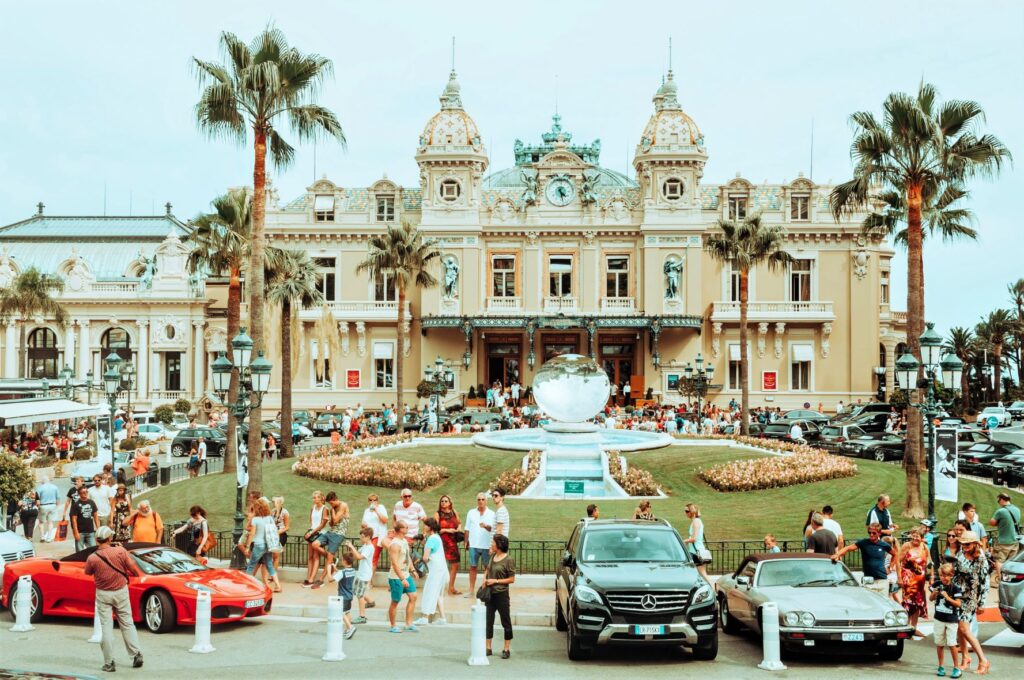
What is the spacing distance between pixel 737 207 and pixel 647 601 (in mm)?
49317

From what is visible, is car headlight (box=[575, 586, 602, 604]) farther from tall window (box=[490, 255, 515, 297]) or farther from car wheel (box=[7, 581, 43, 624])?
tall window (box=[490, 255, 515, 297])

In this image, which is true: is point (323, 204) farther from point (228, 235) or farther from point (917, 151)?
point (917, 151)

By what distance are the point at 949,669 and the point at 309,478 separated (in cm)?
1987

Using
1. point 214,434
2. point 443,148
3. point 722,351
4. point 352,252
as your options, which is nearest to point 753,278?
point 722,351

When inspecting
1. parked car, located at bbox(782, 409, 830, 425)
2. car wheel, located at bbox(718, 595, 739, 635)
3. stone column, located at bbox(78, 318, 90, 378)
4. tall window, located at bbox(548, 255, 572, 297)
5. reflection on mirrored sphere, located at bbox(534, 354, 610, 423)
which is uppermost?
tall window, located at bbox(548, 255, 572, 297)

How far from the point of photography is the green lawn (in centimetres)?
2197

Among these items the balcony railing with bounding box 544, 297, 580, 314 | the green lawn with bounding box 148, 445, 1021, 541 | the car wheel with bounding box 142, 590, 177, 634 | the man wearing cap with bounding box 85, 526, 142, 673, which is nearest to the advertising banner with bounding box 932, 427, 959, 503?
the green lawn with bounding box 148, 445, 1021, 541

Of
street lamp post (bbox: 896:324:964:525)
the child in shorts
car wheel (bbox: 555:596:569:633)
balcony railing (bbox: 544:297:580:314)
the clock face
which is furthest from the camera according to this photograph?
the clock face

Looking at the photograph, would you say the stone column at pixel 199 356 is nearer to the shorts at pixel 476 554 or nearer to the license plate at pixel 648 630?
the shorts at pixel 476 554

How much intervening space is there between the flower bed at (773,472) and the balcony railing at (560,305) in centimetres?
2939

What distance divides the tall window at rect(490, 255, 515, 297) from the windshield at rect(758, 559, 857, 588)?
1775 inches

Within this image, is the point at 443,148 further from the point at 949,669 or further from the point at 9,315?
the point at 949,669

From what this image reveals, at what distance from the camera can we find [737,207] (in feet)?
193

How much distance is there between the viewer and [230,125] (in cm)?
2362
